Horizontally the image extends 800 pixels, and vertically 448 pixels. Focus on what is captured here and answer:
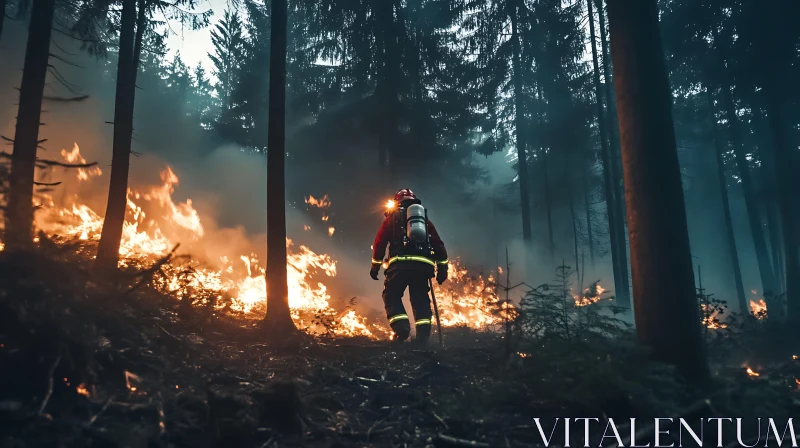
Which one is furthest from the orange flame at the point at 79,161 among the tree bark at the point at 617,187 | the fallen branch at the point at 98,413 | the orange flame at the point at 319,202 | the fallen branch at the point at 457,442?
the tree bark at the point at 617,187

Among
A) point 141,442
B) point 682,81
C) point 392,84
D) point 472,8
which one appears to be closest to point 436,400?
point 141,442

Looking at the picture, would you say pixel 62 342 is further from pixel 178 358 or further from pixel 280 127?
pixel 280 127

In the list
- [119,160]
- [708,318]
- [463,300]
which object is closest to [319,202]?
[463,300]

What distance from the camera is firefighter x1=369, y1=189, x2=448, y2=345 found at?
6746 millimetres

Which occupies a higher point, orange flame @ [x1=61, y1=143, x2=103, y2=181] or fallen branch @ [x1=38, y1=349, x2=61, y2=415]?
orange flame @ [x1=61, y1=143, x2=103, y2=181]

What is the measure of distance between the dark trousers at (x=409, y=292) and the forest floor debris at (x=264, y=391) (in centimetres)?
180

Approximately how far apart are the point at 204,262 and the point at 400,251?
6.86m

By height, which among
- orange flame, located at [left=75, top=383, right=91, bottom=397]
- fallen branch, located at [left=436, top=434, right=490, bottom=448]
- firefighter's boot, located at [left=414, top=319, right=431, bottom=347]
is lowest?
fallen branch, located at [left=436, top=434, right=490, bottom=448]

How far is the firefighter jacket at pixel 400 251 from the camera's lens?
22.5ft

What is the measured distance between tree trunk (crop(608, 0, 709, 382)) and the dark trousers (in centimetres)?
318

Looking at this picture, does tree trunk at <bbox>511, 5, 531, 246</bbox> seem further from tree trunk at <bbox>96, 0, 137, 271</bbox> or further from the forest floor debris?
the forest floor debris

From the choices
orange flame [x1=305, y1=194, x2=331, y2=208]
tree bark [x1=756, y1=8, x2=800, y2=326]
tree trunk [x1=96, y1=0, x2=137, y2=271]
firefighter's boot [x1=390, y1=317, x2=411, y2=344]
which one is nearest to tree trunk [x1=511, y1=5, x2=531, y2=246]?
tree bark [x1=756, y1=8, x2=800, y2=326]

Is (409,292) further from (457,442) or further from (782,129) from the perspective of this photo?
(782,129)

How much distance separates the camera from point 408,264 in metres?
6.85
